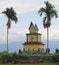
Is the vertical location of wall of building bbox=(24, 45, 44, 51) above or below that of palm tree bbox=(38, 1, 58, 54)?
below

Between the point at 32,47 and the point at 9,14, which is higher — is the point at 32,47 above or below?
below

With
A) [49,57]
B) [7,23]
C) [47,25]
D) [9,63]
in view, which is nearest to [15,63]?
[9,63]

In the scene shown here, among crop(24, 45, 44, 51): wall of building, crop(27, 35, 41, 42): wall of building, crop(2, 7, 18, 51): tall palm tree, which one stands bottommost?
crop(24, 45, 44, 51): wall of building

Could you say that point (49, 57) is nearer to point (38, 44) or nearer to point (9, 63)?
point (9, 63)

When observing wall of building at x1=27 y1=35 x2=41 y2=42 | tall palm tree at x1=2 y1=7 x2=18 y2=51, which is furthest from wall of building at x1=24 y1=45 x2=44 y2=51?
tall palm tree at x1=2 y1=7 x2=18 y2=51

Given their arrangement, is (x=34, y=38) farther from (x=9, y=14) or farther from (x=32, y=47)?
(x=9, y=14)

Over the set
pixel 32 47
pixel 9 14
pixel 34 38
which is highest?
pixel 9 14

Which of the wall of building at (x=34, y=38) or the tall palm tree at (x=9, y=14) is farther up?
the tall palm tree at (x=9, y=14)

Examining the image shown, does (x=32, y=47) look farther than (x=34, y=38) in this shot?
No

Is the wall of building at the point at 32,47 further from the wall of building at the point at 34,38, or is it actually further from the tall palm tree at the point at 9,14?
the tall palm tree at the point at 9,14

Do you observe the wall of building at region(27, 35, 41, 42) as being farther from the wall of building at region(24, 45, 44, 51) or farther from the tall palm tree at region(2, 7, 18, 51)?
the tall palm tree at region(2, 7, 18, 51)

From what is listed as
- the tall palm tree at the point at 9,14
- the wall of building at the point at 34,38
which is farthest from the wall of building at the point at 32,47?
the tall palm tree at the point at 9,14

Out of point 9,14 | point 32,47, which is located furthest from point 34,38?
point 9,14

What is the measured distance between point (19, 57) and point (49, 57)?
4.60 metres
